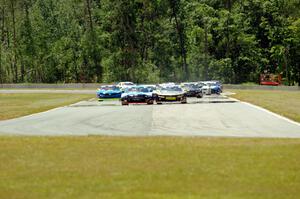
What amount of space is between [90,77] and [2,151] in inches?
3920

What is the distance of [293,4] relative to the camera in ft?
330

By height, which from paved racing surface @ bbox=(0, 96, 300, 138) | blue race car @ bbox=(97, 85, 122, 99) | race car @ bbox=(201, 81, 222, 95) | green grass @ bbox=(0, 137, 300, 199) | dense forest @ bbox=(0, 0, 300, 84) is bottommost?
race car @ bbox=(201, 81, 222, 95)

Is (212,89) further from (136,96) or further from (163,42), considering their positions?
(163,42)

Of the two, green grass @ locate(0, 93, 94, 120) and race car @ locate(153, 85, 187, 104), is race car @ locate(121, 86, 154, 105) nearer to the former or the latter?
race car @ locate(153, 85, 187, 104)

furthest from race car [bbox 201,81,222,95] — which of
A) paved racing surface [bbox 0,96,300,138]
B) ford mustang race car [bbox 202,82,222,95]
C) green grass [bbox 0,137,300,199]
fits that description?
green grass [bbox 0,137,300,199]

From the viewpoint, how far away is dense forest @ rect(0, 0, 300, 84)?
101m

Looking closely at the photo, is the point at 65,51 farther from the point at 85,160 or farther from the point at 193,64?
the point at 85,160

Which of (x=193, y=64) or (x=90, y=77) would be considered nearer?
(x=193, y=64)

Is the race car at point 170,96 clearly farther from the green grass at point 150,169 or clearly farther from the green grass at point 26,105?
the green grass at point 150,169

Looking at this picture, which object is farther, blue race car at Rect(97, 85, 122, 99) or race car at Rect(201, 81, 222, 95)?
race car at Rect(201, 81, 222, 95)

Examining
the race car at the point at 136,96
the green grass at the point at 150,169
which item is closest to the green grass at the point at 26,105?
the race car at the point at 136,96

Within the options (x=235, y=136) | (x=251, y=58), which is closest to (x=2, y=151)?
(x=235, y=136)

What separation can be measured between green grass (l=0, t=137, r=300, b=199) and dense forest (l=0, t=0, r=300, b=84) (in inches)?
3236

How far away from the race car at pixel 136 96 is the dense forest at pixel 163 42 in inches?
2080
